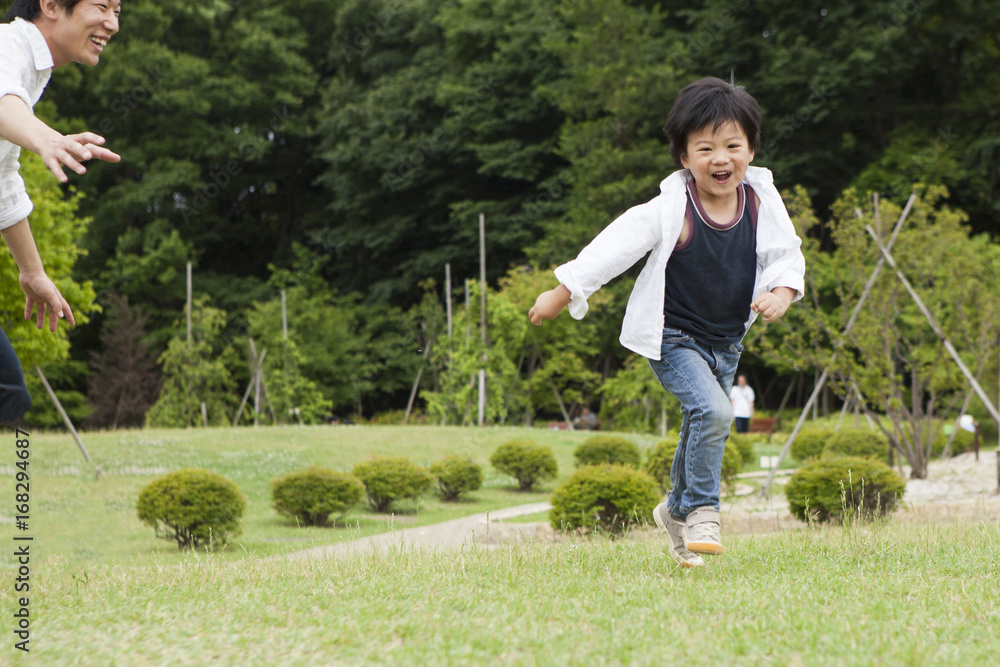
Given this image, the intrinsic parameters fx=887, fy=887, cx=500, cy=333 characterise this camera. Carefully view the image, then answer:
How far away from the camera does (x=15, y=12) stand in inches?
128

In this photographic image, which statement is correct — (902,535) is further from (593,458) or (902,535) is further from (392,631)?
(593,458)

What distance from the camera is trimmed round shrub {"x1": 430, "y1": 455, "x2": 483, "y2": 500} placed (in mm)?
12164

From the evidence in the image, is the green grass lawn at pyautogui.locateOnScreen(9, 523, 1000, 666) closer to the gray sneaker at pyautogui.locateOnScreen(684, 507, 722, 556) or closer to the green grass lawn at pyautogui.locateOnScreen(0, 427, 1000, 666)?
the green grass lawn at pyautogui.locateOnScreen(0, 427, 1000, 666)

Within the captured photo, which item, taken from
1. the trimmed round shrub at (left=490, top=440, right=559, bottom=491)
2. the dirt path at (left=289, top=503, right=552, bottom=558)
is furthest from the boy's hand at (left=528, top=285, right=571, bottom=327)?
the trimmed round shrub at (left=490, top=440, right=559, bottom=491)

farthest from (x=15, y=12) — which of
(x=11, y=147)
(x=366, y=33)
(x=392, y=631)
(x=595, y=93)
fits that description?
(x=366, y=33)

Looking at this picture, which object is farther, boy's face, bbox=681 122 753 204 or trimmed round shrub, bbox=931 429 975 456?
trimmed round shrub, bbox=931 429 975 456

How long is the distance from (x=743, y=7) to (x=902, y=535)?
1042 inches

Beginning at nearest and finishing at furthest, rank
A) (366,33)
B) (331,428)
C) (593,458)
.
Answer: (593,458) < (331,428) < (366,33)

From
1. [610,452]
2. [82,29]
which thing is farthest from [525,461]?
[82,29]

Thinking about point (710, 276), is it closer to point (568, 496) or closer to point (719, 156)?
point (719, 156)

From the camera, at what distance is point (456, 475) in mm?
12219

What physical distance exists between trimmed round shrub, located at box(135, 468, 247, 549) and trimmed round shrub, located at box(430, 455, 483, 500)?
3.73 m

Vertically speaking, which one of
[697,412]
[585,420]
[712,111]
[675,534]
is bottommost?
[585,420]

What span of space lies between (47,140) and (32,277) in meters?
1.00
